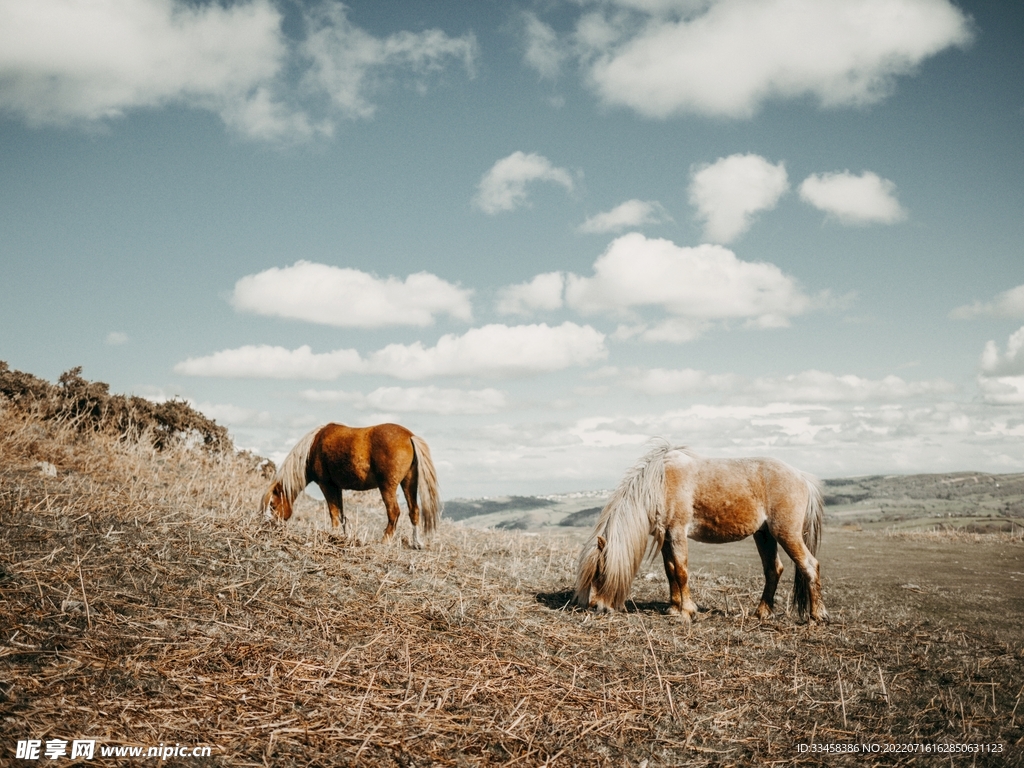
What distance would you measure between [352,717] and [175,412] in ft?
53.1

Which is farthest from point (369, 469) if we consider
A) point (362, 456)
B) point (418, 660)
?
point (418, 660)

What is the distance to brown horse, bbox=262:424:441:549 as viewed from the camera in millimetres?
9156

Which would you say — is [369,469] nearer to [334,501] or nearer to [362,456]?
[362,456]

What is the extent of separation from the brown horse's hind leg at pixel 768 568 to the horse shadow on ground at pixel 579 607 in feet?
1.56

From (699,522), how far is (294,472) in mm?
6271

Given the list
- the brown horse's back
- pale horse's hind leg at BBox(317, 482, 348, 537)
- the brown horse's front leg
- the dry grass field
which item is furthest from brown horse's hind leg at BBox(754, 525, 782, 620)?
pale horse's hind leg at BBox(317, 482, 348, 537)

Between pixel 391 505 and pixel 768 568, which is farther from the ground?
pixel 391 505

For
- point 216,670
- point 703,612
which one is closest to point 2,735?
point 216,670

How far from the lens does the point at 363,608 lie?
17.4ft

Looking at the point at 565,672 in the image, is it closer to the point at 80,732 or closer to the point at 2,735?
the point at 80,732

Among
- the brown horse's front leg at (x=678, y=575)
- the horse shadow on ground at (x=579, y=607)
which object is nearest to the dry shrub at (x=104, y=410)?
the horse shadow on ground at (x=579, y=607)

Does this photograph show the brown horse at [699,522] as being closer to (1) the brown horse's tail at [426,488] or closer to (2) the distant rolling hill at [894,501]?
(1) the brown horse's tail at [426,488]

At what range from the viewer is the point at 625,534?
6.99 metres

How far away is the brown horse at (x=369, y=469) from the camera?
916cm
